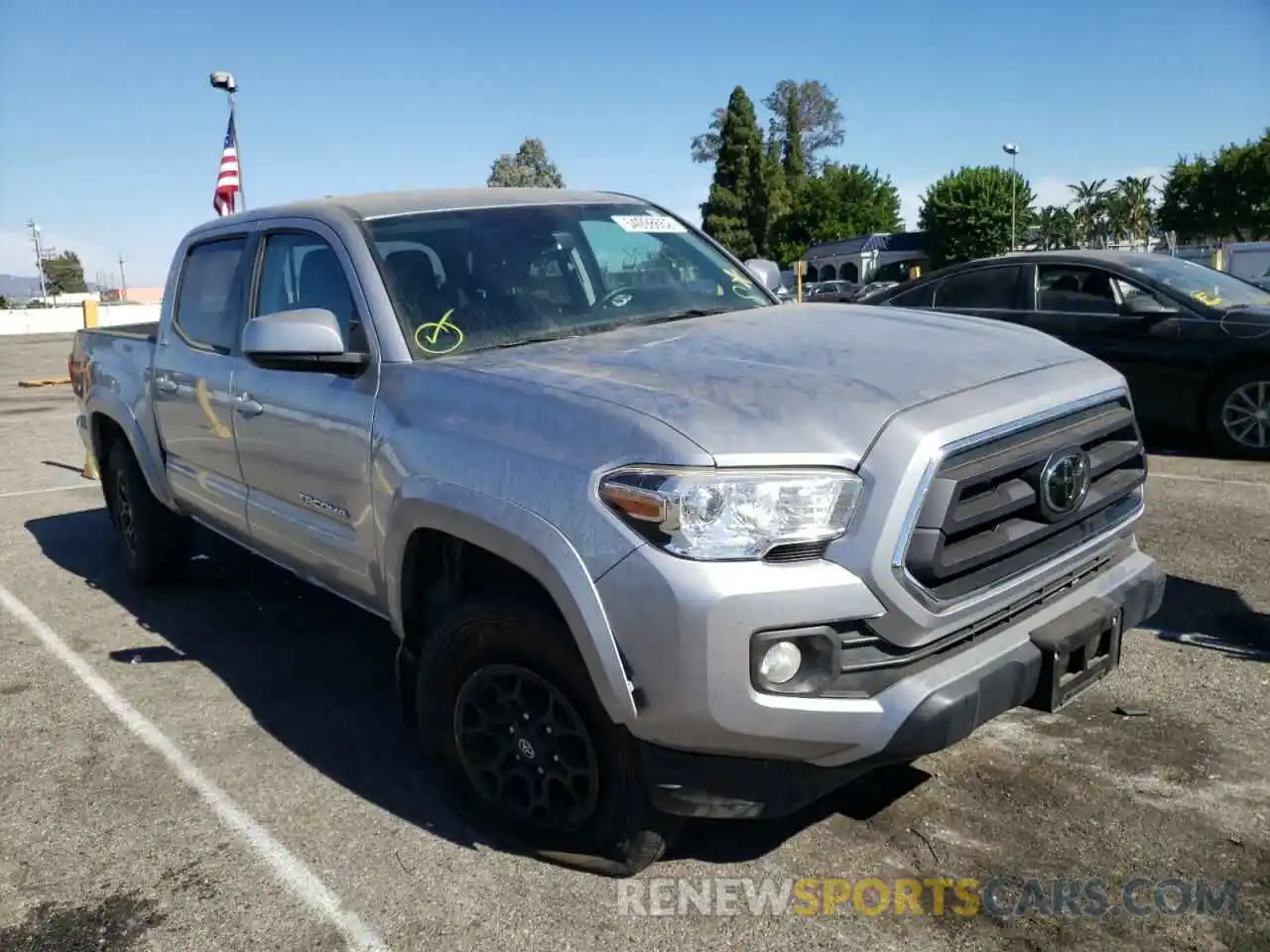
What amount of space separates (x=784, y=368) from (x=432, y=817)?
5.72ft

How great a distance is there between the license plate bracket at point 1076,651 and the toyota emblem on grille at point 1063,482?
0.28 meters

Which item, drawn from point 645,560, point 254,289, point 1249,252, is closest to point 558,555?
point 645,560

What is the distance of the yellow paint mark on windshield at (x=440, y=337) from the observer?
343 cm

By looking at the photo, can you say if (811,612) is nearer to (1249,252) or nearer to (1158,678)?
(1158,678)

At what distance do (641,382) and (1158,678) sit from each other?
8.25 ft

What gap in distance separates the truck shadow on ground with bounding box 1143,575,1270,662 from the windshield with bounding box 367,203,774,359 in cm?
219

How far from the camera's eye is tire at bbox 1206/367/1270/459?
25.4 ft

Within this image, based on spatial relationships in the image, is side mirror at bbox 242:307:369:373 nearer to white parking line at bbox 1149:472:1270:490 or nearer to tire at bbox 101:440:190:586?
tire at bbox 101:440:190:586

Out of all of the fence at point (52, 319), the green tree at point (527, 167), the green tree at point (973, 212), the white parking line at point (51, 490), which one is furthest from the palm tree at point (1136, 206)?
the white parking line at point (51, 490)

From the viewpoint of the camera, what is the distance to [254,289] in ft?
14.5

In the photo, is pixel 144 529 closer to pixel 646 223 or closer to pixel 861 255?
pixel 646 223

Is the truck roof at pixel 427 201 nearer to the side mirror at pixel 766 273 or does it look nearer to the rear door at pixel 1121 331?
the side mirror at pixel 766 273

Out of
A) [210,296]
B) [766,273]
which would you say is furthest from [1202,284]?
[210,296]

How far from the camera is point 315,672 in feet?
15.3
